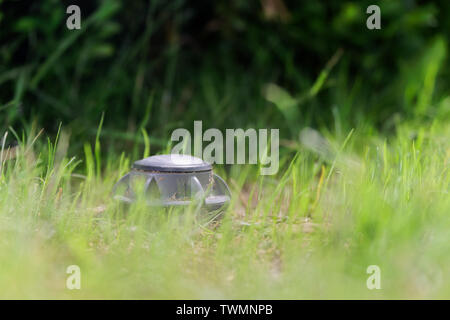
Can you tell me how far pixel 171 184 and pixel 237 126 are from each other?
4.13 ft

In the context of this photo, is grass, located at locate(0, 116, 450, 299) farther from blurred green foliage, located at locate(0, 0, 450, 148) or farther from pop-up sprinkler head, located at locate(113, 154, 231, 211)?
blurred green foliage, located at locate(0, 0, 450, 148)

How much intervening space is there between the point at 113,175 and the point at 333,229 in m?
Result: 0.92

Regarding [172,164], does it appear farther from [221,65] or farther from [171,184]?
[221,65]

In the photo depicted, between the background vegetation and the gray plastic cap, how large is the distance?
0.45 ft

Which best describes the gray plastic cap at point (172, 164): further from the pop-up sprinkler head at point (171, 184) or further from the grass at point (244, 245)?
the grass at point (244, 245)

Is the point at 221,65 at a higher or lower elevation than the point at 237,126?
higher

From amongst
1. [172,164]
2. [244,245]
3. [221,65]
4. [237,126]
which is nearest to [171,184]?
[172,164]

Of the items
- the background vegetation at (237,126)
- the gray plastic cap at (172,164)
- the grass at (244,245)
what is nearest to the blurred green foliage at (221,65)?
the background vegetation at (237,126)

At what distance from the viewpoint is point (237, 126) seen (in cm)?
292

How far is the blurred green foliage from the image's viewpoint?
271 cm

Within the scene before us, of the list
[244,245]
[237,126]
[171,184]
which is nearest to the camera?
[244,245]

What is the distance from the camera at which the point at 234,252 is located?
1.55m

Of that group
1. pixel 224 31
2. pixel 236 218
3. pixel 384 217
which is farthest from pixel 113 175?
pixel 224 31

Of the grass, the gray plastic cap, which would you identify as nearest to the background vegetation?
the grass
